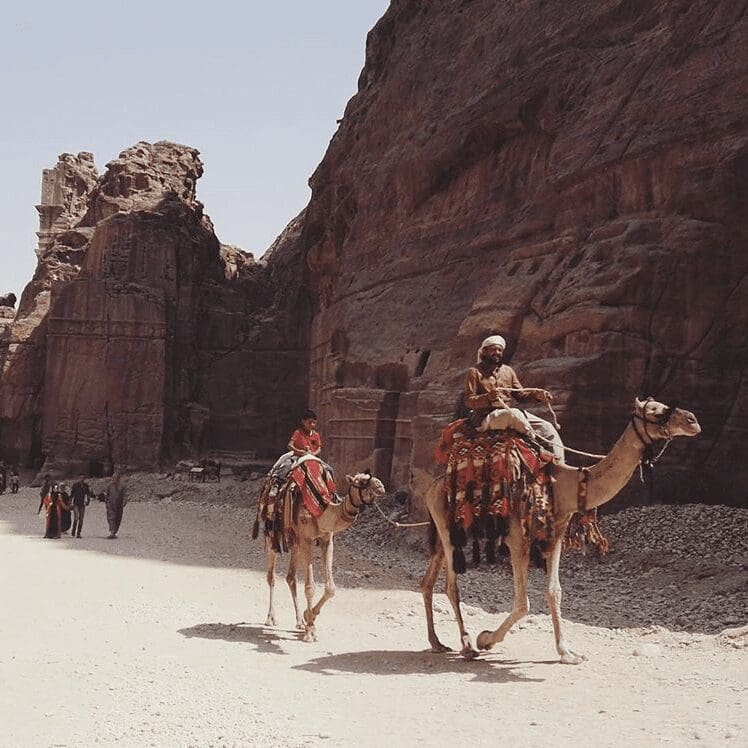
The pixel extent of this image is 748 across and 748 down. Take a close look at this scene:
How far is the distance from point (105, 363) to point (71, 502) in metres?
19.7

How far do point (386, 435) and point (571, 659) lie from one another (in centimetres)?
1635

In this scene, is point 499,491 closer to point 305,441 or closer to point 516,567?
point 516,567

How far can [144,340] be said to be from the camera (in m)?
41.5

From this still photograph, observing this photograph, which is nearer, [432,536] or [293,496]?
[432,536]

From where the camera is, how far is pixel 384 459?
24203mm

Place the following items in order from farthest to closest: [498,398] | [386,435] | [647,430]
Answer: [386,435] → [498,398] → [647,430]

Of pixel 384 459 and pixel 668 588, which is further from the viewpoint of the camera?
pixel 384 459

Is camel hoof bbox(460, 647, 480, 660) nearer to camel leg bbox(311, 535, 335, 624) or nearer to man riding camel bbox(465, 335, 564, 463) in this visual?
camel leg bbox(311, 535, 335, 624)

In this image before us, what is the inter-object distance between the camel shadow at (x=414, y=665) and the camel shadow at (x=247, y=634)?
0.75 meters

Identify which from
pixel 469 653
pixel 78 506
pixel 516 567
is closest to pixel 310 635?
pixel 469 653

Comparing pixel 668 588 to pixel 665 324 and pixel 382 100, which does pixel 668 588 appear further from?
pixel 382 100

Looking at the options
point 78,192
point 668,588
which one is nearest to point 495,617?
point 668,588

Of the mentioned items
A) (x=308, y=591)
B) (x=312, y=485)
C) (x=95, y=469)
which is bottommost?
(x=95, y=469)

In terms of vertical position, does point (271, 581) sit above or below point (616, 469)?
below
